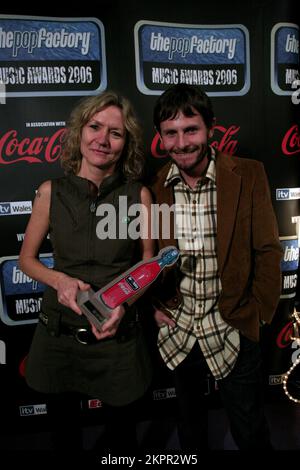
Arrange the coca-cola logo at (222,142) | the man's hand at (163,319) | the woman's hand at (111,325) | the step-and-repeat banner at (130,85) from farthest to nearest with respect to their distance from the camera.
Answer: the coca-cola logo at (222,142) → the step-and-repeat banner at (130,85) → the man's hand at (163,319) → the woman's hand at (111,325)

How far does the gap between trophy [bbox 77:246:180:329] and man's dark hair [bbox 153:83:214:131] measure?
453mm

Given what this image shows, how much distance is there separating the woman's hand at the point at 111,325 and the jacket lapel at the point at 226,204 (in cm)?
39

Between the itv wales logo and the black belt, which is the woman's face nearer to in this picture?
the black belt

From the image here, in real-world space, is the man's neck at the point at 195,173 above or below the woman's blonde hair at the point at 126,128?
below

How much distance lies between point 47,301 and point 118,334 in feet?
0.91

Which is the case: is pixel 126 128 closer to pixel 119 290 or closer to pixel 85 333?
pixel 119 290

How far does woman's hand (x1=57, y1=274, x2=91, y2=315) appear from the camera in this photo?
1.16 metres

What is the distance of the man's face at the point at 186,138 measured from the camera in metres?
1.22

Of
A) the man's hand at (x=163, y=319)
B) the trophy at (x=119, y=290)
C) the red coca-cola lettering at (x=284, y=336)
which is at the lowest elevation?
the red coca-cola lettering at (x=284, y=336)

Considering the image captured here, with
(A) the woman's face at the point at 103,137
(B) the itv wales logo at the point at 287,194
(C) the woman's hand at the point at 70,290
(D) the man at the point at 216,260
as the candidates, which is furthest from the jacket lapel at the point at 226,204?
(B) the itv wales logo at the point at 287,194

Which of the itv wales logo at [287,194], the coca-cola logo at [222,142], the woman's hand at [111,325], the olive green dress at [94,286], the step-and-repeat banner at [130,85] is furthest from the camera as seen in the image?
the itv wales logo at [287,194]

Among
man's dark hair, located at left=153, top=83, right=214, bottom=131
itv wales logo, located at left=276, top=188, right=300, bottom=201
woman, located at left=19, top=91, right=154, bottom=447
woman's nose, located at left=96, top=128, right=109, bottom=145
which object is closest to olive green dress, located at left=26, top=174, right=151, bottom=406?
woman, located at left=19, top=91, right=154, bottom=447

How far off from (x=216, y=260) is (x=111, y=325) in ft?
1.46

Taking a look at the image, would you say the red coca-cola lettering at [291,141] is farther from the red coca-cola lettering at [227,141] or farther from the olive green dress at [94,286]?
the olive green dress at [94,286]
